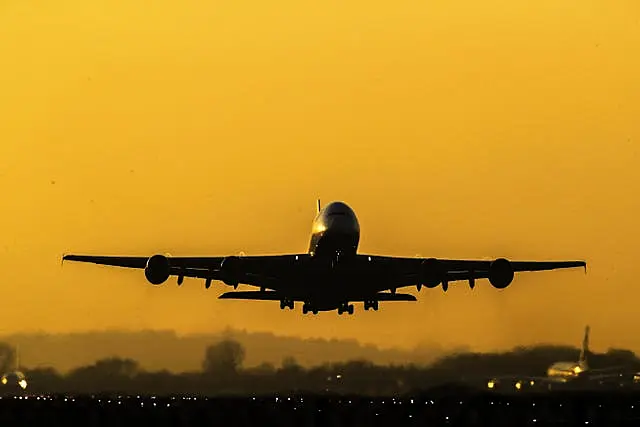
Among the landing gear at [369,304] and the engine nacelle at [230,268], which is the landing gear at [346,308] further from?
the engine nacelle at [230,268]

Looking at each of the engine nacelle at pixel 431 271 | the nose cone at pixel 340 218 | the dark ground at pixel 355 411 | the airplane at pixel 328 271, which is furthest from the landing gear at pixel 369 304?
the dark ground at pixel 355 411

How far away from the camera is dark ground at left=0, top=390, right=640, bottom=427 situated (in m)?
88.8

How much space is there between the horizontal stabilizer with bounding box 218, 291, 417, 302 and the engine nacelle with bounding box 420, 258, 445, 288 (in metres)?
2.96

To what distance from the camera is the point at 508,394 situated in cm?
12369

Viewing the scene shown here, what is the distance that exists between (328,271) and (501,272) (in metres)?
14.0

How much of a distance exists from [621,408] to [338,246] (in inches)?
916

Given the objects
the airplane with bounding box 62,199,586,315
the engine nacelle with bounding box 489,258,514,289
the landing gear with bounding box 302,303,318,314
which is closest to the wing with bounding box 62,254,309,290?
the airplane with bounding box 62,199,586,315

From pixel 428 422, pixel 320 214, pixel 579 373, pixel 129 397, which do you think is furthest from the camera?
pixel 579 373

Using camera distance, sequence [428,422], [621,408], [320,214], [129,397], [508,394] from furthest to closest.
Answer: [129,397] → [508,394] → [320,214] → [621,408] → [428,422]

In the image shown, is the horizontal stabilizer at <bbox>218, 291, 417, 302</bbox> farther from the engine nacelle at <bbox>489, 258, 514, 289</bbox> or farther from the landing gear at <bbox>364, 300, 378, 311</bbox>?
the engine nacelle at <bbox>489, 258, 514, 289</bbox>

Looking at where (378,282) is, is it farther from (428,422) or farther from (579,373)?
(579,373)

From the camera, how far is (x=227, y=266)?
110 m

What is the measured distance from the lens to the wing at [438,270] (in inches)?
4459

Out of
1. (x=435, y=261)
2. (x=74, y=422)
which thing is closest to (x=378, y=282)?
(x=435, y=261)
